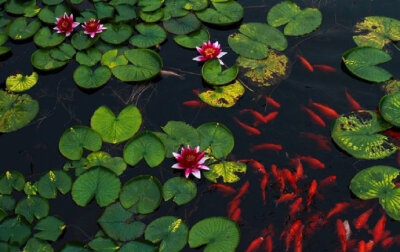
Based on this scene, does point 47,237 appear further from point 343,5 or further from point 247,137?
point 343,5

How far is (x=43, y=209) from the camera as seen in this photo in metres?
3.99

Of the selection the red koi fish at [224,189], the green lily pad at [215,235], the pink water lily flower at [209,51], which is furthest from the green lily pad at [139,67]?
the green lily pad at [215,235]

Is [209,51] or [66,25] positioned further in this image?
[66,25]

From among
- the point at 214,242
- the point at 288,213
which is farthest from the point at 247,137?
the point at 214,242

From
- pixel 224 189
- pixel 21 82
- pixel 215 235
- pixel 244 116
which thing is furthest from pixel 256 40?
pixel 21 82

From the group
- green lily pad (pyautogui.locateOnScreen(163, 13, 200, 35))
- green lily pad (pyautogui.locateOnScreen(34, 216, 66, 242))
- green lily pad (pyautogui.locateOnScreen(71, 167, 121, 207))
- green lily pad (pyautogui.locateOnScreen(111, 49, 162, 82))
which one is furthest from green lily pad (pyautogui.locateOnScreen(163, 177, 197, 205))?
green lily pad (pyautogui.locateOnScreen(163, 13, 200, 35))

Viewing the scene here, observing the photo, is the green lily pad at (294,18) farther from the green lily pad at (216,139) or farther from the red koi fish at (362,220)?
the red koi fish at (362,220)

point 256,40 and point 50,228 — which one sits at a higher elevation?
point 256,40

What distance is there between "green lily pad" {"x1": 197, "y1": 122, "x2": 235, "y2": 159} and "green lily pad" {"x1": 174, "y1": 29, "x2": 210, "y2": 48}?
3.85 ft

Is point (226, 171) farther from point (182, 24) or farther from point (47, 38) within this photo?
point (47, 38)

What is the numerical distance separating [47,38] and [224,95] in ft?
6.72

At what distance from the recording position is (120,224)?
3865 millimetres

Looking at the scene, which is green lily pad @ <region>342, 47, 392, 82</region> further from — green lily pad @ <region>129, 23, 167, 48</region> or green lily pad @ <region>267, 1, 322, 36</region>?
green lily pad @ <region>129, 23, 167, 48</region>

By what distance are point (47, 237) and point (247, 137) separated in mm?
1900
